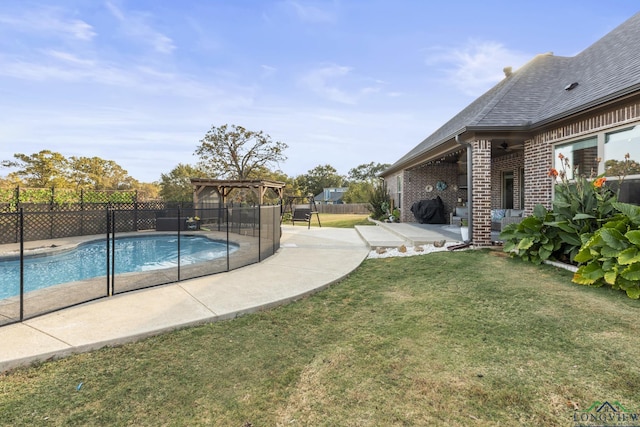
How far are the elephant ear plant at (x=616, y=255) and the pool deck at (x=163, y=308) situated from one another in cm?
327

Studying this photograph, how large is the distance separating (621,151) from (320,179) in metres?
54.3

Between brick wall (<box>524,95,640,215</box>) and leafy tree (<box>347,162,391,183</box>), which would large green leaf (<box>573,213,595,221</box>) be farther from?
leafy tree (<box>347,162,391,183</box>)

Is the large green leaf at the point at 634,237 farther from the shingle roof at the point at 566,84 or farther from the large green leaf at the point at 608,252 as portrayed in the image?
the shingle roof at the point at 566,84


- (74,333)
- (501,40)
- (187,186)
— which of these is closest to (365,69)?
(501,40)

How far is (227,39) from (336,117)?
25.4 feet

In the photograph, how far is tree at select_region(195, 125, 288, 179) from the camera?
26125mm

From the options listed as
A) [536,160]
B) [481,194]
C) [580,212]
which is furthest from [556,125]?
[580,212]

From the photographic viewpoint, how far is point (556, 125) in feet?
21.0

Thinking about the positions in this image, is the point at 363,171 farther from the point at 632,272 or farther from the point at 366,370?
the point at 366,370

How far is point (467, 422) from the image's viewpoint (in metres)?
1.77

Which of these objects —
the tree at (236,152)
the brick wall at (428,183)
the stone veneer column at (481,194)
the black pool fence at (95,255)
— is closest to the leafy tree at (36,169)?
the tree at (236,152)

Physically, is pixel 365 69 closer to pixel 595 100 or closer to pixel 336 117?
pixel 336 117

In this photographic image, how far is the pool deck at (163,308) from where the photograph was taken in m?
2.69

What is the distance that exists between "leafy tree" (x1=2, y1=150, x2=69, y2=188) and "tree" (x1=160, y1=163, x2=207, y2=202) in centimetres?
713
